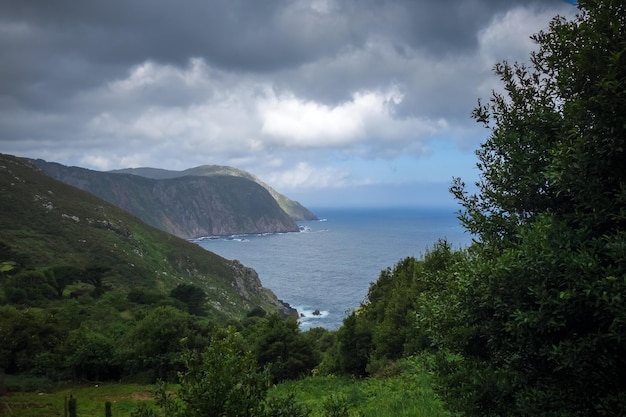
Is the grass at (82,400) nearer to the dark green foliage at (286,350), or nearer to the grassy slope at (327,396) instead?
the grassy slope at (327,396)

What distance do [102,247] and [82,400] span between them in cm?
10629

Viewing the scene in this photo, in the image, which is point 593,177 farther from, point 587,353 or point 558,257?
point 587,353

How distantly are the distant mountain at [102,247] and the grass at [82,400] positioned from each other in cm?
6430

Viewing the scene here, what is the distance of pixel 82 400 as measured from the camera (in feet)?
126

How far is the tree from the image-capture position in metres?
6.08

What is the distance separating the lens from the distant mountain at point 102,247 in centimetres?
11819

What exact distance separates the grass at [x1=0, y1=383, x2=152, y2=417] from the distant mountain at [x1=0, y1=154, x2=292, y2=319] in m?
64.3

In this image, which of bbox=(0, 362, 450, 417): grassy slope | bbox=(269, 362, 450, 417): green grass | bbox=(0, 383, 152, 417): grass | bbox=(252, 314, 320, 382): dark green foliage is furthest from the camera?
bbox=(252, 314, 320, 382): dark green foliage

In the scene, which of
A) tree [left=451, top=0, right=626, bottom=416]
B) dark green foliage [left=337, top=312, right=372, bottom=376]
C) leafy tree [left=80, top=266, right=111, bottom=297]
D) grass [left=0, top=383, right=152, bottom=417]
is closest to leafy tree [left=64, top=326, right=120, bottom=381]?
grass [left=0, top=383, right=152, bottom=417]

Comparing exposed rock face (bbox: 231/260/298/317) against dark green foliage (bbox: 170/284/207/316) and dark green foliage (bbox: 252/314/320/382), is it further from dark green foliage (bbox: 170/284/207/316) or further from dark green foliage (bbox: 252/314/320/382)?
dark green foliage (bbox: 252/314/320/382)

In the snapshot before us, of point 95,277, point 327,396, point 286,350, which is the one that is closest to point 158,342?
point 286,350

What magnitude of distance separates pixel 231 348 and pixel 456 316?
4.36m

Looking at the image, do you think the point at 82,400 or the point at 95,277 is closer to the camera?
the point at 82,400

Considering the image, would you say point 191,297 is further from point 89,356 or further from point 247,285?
point 247,285
